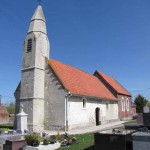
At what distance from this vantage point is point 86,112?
2591 cm

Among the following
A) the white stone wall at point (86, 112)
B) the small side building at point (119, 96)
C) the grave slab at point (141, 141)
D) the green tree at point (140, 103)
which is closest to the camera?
the grave slab at point (141, 141)

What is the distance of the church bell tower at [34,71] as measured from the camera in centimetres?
2280

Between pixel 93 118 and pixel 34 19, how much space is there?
13.7 meters

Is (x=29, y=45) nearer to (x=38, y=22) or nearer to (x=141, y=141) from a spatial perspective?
(x=38, y=22)

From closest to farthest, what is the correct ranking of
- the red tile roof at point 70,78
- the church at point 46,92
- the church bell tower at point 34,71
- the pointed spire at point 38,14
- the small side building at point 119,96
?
the church at point 46,92, the church bell tower at point 34,71, the red tile roof at point 70,78, the pointed spire at point 38,14, the small side building at point 119,96

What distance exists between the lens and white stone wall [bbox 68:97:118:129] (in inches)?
909

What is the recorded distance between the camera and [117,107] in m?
36.0

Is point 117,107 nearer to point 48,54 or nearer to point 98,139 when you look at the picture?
point 48,54

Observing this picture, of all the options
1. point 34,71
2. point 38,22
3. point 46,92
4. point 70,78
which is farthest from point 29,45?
point 70,78

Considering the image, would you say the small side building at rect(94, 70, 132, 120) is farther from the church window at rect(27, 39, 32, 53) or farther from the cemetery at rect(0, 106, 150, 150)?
the cemetery at rect(0, 106, 150, 150)

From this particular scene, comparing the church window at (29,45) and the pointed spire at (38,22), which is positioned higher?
the pointed spire at (38,22)

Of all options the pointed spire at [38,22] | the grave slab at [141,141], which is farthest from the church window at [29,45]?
the grave slab at [141,141]

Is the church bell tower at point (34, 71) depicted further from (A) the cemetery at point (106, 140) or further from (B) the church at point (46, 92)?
(A) the cemetery at point (106, 140)

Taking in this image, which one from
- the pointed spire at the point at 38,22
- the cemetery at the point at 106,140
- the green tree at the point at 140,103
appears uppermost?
the pointed spire at the point at 38,22
